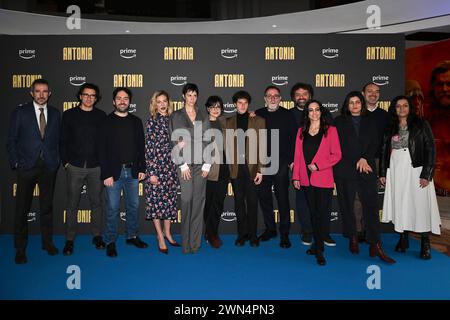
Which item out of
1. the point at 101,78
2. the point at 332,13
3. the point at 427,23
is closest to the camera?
the point at 101,78

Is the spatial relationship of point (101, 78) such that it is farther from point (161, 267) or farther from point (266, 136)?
point (161, 267)

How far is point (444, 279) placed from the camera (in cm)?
349

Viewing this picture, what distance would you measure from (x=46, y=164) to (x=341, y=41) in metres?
4.09

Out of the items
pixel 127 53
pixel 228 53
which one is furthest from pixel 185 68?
pixel 127 53

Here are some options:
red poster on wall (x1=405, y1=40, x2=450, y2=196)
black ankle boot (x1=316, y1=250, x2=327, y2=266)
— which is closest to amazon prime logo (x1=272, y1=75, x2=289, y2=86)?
black ankle boot (x1=316, y1=250, x2=327, y2=266)

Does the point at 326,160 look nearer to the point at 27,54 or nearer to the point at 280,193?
the point at 280,193

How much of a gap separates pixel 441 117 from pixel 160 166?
22.4 ft

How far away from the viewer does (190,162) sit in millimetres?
4172

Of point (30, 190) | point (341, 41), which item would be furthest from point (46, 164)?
point (341, 41)

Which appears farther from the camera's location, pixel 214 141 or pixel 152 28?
pixel 152 28

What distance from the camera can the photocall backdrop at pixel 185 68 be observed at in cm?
520

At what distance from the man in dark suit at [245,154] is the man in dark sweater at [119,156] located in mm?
1032

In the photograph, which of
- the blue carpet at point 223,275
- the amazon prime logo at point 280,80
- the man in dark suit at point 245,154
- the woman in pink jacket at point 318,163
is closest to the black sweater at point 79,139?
the blue carpet at point 223,275

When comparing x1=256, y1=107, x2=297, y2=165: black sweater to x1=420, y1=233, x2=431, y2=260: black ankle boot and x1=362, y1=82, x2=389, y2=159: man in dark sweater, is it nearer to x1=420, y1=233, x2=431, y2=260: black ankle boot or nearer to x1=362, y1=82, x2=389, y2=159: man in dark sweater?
x1=362, y1=82, x2=389, y2=159: man in dark sweater
